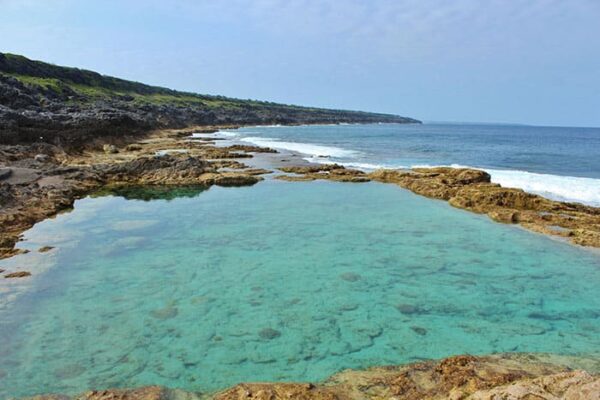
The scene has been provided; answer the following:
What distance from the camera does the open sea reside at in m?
8.16

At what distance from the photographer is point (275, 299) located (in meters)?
11.0

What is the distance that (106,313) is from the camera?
33.3 ft

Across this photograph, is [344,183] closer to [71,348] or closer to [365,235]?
[365,235]

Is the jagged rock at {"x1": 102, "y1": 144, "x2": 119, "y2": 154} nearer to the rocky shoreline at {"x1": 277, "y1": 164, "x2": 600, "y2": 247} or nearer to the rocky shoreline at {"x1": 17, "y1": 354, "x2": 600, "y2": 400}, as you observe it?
the rocky shoreline at {"x1": 277, "y1": 164, "x2": 600, "y2": 247}

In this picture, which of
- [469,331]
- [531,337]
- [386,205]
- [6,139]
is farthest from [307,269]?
[6,139]

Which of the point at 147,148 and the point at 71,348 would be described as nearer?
the point at 71,348

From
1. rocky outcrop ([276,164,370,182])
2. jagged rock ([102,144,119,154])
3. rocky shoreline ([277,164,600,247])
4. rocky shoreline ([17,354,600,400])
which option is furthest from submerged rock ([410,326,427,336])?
jagged rock ([102,144,119,154])

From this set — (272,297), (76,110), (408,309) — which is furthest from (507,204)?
(76,110)

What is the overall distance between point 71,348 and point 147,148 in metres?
38.3

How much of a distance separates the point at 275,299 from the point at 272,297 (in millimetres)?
147

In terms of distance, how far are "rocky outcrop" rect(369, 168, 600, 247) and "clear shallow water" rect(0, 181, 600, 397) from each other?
112cm

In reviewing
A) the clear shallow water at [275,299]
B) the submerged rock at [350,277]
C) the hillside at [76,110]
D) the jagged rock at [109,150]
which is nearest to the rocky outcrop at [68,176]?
the jagged rock at [109,150]

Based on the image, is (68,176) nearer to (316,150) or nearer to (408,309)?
(408,309)

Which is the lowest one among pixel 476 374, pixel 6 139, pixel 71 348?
pixel 71 348
